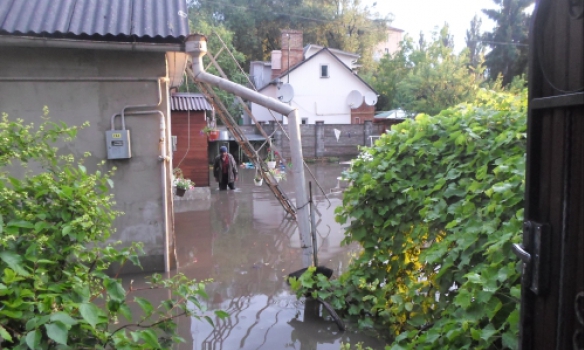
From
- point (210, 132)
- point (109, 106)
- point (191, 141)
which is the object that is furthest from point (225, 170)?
point (109, 106)

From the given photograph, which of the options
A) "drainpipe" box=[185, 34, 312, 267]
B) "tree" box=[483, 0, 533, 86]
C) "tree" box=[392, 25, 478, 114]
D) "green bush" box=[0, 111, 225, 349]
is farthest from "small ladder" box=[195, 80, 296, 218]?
"tree" box=[483, 0, 533, 86]

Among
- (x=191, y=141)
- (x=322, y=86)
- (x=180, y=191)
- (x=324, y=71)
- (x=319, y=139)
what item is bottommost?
(x=180, y=191)

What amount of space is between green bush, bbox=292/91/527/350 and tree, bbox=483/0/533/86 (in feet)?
117

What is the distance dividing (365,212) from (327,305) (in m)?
1.14

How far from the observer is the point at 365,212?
5020mm

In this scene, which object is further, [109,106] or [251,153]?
[251,153]

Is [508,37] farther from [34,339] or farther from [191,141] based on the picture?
[34,339]

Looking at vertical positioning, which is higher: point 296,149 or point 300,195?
point 296,149

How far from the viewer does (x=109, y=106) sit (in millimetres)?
6523

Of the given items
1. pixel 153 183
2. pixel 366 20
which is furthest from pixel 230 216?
pixel 366 20

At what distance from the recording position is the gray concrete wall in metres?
6.25

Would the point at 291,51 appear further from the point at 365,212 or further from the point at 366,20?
the point at 365,212

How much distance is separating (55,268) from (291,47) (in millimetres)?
31388

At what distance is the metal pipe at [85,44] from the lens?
229 inches
